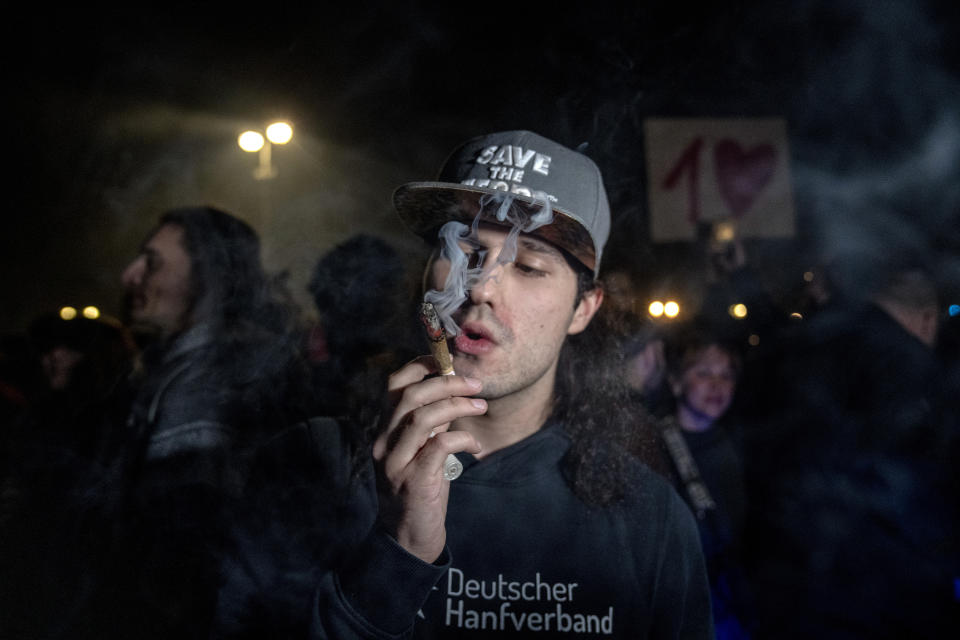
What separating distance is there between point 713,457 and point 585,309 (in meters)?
0.91

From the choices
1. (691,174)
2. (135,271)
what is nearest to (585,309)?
(691,174)

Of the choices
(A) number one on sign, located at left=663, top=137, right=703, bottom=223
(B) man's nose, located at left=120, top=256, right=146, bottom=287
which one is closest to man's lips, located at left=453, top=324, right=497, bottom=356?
(B) man's nose, located at left=120, top=256, right=146, bottom=287

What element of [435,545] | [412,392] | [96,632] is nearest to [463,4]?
[412,392]

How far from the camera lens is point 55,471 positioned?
97.3 inches

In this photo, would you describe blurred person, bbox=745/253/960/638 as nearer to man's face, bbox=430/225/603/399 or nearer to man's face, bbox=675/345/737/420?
man's face, bbox=675/345/737/420

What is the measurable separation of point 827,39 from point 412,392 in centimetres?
294

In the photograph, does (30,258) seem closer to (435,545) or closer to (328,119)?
(328,119)

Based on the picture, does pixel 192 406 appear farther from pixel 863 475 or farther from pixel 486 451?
pixel 863 475

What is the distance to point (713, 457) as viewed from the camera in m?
2.40

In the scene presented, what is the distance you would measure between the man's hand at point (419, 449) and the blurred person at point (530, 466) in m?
0.04

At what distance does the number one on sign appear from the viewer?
10.7ft

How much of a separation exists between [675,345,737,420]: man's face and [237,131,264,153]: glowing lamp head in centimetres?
369

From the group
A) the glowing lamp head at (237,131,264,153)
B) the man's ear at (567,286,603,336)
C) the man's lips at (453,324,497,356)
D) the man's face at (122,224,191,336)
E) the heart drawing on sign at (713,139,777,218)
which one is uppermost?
the glowing lamp head at (237,131,264,153)

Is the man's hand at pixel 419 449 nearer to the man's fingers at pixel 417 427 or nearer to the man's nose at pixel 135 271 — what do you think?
the man's fingers at pixel 417 427
